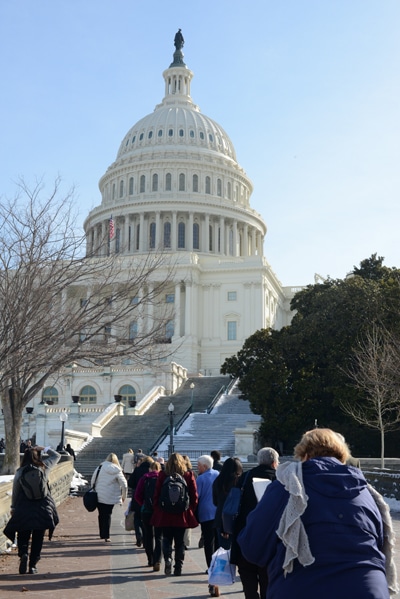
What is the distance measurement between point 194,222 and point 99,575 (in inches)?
3417

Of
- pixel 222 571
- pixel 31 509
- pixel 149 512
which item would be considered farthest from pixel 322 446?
pixel 149 512

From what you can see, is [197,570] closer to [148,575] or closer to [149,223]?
[148,575]

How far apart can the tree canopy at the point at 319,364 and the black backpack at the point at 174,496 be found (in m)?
28.6

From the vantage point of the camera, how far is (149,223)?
97188 mm

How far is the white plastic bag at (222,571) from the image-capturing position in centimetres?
698

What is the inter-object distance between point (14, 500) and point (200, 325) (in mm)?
74054

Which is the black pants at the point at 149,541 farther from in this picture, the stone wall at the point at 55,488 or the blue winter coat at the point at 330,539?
the blue winter coat at the point at 330,539

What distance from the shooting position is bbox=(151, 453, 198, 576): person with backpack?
1105cm

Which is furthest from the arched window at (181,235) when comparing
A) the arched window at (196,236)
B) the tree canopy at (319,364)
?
the tree canopy at (319,364)

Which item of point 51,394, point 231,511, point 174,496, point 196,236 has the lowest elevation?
point 174,496

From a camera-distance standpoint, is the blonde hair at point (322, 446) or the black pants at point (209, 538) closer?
the blonde hair at point (322, 446)

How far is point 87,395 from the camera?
59406mm

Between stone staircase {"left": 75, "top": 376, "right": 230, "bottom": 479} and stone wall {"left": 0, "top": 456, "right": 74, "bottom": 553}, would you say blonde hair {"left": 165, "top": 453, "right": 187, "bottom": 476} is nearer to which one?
stone wall {"left": 0, "top": 456, "right": 74, "bottom": 553}

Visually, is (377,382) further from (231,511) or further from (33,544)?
(231,511)
